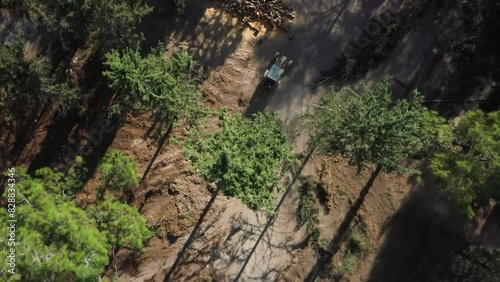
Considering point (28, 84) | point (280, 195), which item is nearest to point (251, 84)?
point (280, 195)

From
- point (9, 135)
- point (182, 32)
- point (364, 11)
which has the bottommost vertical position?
point (9, 135)

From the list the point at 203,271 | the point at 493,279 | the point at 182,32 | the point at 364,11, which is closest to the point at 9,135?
the point at 182,32

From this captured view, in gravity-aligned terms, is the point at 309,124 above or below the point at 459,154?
below

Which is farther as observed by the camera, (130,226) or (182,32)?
(182,32)

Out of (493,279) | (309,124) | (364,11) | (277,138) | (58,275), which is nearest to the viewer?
(58,275)

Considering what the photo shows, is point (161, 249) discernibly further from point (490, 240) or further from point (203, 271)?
point (490, 240)

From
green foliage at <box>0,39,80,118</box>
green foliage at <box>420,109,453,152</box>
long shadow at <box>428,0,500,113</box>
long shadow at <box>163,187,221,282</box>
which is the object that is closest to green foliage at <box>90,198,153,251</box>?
long shadow at <box>163,187,221,282</box>

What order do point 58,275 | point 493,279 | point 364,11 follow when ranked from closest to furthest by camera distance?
1. point 58,275
2. point 493,279
3. point 364,11

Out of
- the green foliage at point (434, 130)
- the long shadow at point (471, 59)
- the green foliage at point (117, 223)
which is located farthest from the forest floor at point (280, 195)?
the green foliage at point (434, 130)
